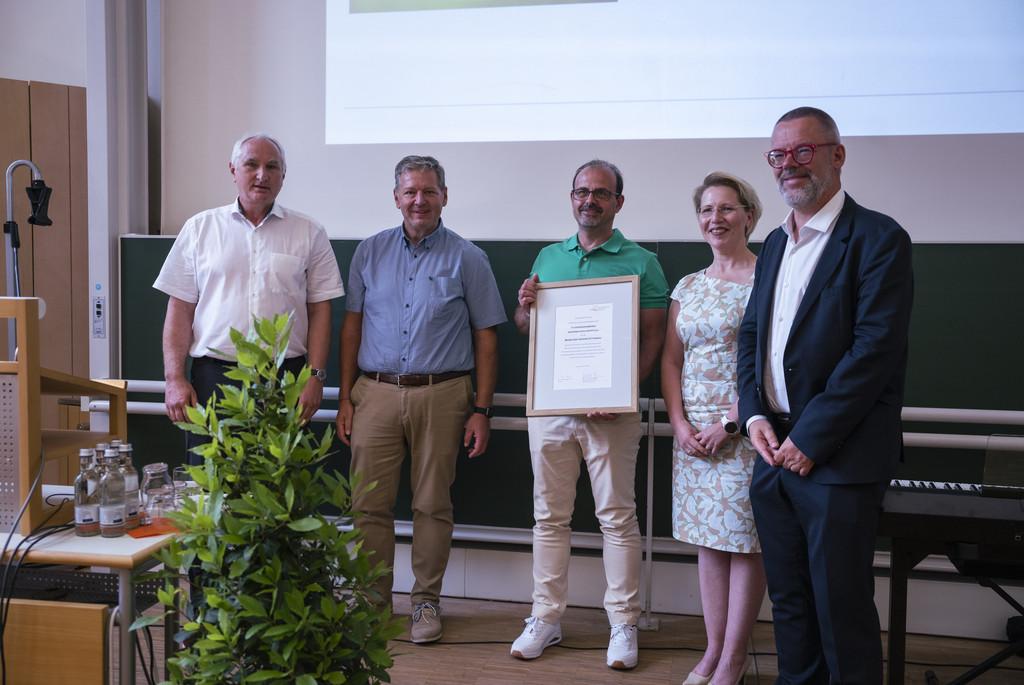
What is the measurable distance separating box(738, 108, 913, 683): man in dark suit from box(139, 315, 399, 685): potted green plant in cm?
120

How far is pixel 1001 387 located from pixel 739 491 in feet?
4.66

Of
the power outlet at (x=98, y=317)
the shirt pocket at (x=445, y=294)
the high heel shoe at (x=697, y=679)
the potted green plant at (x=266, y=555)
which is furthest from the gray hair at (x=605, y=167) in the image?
the power outlet at (x=98, y=317)

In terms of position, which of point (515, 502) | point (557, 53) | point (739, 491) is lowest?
point (515, 502)

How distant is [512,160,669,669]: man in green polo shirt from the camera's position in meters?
2.96

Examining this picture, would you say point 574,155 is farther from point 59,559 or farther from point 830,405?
point 59,559

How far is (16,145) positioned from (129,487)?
2665 mm

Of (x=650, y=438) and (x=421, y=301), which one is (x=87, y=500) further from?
(x=650, y=438)

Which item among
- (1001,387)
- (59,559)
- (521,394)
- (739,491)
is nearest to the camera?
(59,559)

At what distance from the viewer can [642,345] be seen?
9.88 feet

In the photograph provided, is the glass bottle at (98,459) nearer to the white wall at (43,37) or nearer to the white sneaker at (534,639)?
the white sneaker at (534,639)

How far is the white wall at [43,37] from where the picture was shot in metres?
4.30

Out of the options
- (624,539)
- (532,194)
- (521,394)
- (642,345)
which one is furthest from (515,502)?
(532,194)

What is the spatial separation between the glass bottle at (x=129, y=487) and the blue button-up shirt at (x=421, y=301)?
4.22 ft

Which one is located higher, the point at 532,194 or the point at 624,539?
the point at 532,194
